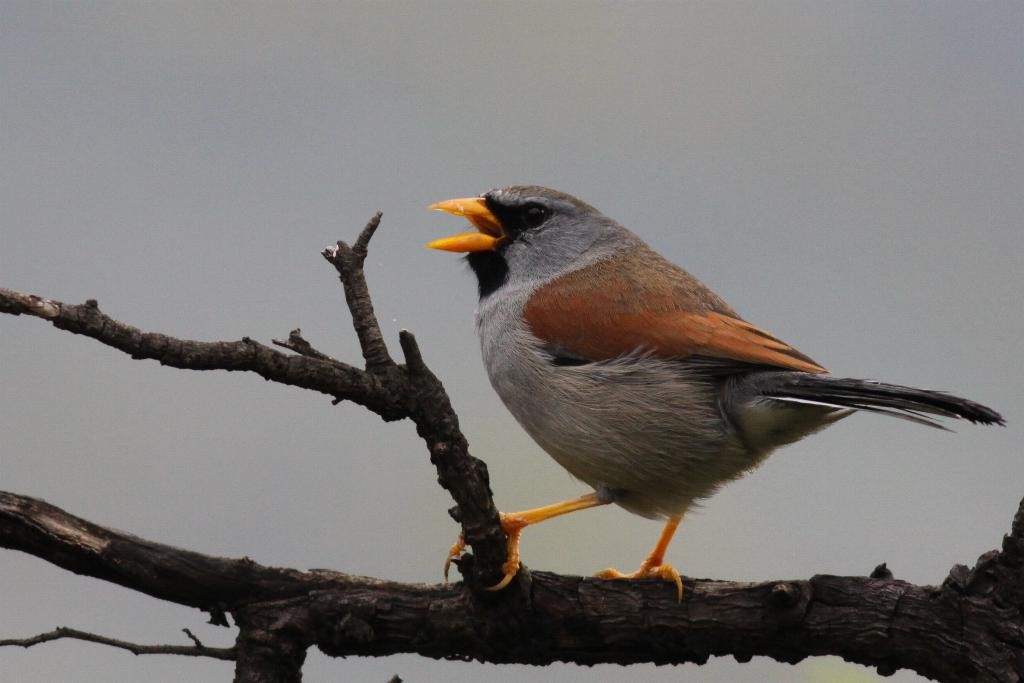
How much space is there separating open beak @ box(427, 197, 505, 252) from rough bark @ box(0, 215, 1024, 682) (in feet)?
6.09

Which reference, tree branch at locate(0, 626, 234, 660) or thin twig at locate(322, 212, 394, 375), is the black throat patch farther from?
tree branch at locate(0, 626, 234, 660)

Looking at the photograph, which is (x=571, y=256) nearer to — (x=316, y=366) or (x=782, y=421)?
(x=782, y=421)

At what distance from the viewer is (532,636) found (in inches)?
147

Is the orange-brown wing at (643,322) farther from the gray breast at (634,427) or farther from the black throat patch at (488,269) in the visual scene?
the black throat patch at (488,269)

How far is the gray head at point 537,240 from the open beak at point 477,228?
0.10 feet

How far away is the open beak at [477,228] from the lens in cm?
507

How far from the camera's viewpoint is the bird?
4238 mm

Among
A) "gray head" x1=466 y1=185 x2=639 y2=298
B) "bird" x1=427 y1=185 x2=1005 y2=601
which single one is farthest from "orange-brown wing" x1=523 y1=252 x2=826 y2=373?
"gray head" x1=466 y1=185 x2=639 y2=298

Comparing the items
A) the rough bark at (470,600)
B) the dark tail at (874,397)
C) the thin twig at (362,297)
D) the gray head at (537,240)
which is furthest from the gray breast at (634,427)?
the thin twig at (362,297)

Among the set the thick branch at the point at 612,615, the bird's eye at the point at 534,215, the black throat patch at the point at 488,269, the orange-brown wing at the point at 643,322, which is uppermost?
the bird's eye at the point at 534,215

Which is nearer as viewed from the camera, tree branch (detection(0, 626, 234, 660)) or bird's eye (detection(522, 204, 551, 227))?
tree branch (detection(0, 626, 234, 660))

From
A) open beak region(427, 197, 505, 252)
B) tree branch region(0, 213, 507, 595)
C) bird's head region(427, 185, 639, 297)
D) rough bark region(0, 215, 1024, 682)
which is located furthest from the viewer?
bird's head region(427, 185, 639, 297)

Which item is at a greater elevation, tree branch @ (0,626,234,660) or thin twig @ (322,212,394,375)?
thin twig @ (322,212,394,375)

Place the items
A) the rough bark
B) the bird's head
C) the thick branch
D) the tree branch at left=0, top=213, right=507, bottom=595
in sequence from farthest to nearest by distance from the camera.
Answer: the bird's head
the thick branch
the rough bark
the tree branch at left=0, top=213, right=507, bottom=595
